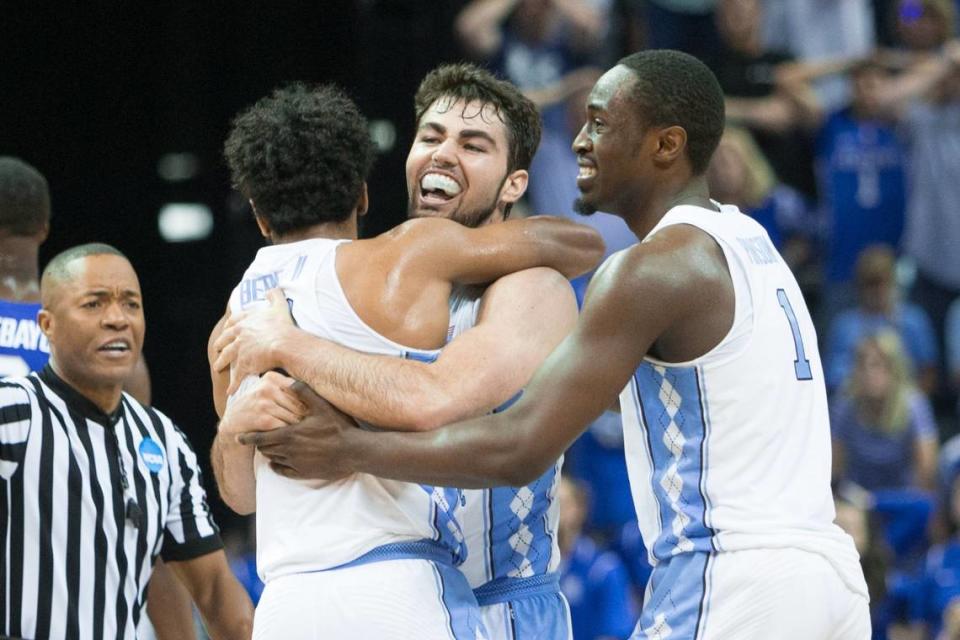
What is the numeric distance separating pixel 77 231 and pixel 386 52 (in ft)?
12.2

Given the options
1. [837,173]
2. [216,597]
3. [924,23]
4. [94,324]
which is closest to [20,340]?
[94,324]

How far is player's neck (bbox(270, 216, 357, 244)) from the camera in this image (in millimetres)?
3818

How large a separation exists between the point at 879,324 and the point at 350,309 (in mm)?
6859

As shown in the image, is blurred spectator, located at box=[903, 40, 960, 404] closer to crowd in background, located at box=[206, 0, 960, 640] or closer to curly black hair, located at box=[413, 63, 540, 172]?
crowd in background, located at box=[206, 0, 960, 640]

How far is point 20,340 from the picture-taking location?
200 inches

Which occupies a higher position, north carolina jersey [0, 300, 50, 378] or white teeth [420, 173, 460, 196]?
white teeth [420, 173, 460, 196]

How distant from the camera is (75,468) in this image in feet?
15.0

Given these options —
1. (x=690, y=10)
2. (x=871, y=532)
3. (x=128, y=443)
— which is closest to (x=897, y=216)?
(x=690, y=10)

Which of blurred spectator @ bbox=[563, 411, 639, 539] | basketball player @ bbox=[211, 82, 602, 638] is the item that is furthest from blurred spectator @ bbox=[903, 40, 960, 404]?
basketball player @ bbox=[211, 82, 602, 638]

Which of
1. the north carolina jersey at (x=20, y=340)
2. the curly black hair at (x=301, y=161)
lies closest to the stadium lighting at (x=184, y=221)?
the north carolina jersey at (x=20, y=340)

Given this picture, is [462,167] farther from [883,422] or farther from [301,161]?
[883,422]

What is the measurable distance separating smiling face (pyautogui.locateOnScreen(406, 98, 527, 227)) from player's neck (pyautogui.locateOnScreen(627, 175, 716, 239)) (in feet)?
1.85

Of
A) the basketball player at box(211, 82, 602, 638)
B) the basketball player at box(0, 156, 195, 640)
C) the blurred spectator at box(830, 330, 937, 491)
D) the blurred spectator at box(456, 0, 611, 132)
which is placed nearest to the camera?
the basketball player at box(211, 82, 602, 638)

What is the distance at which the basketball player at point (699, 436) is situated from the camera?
11.0ft
